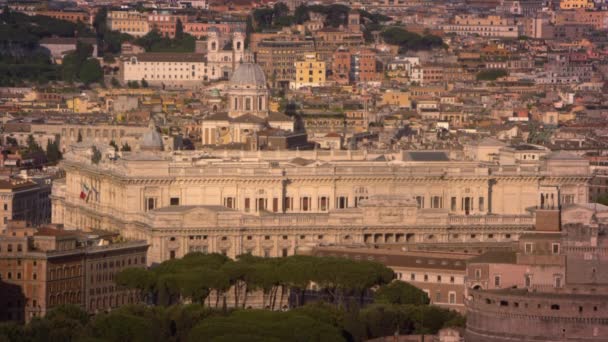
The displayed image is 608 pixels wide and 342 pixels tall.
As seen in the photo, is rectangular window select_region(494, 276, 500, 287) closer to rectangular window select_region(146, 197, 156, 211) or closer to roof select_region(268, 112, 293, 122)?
rectangular window select_region(146, 197, 156, 211)

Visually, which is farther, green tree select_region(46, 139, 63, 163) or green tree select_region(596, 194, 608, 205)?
green tree select_region(46, 139, 63, 163)

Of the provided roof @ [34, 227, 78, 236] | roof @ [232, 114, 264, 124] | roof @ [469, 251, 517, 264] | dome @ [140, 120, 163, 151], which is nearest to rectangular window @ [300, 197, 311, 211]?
dome @ [140, 120, 163, 151]

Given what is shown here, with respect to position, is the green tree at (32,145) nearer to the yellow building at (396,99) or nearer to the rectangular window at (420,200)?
the yellow building at (396,99)

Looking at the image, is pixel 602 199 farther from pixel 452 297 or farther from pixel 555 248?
pixel 555 248

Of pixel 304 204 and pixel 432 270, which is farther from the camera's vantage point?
pixel 304 204

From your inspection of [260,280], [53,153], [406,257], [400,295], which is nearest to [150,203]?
[406,257]

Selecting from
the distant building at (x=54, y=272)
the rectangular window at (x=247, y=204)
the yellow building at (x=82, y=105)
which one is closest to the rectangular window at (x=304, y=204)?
the rectangular window at (x=247, y=204)
